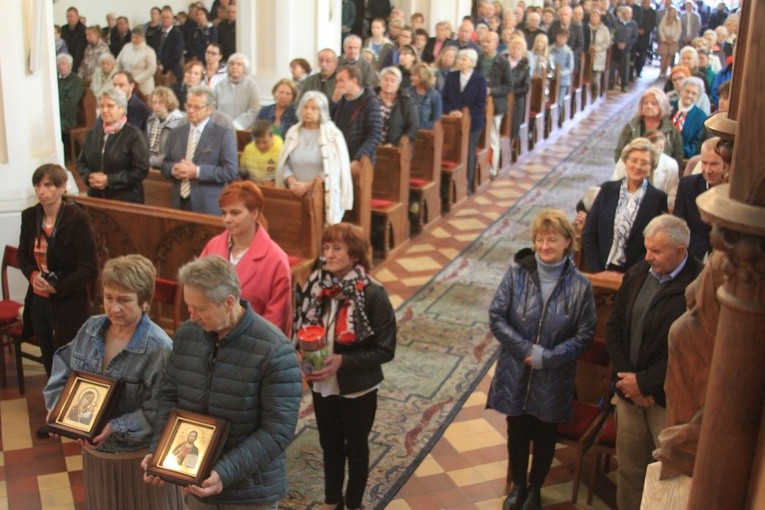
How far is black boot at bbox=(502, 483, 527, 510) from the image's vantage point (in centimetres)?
434

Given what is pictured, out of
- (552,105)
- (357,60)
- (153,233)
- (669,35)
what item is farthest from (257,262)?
(669,35)

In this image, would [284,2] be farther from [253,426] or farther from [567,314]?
[253,426]

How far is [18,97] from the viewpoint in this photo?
641 centimetres

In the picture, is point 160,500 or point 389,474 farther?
point 389,474

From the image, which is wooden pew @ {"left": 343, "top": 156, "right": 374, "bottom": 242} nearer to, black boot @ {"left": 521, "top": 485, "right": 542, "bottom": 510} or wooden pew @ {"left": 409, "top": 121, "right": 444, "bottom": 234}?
wooden pew @ {"left": 409, "top": 121, "right": 444, "bottom": 234}

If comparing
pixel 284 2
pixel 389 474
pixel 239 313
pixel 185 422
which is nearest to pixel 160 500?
pixel 185 422

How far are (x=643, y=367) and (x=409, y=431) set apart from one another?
1.62m

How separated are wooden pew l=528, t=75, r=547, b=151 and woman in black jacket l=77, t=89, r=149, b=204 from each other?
7237mm

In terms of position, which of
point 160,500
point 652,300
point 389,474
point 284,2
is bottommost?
point 389,474

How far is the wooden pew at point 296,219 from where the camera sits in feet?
20.6

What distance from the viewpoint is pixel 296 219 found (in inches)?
251

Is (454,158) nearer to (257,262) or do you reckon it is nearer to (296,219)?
(296,219)

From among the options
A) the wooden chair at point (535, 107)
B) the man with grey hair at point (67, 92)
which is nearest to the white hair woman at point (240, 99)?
the man with grey hair at point (67, 92)

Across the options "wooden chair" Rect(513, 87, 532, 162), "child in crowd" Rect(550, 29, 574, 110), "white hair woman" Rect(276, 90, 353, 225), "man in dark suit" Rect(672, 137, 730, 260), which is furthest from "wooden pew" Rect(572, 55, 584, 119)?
"man in dark suit" Rect(672, 137, 730, 260)
